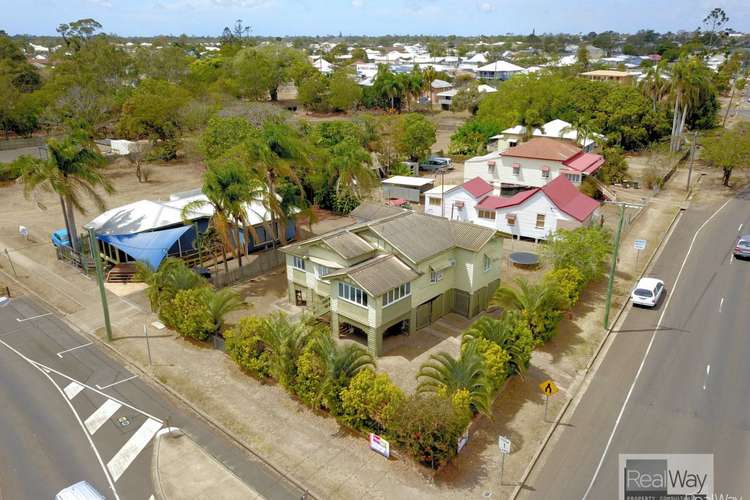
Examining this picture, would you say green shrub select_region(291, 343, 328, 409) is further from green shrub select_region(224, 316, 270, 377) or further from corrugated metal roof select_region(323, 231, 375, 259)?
corrugated metal roof select_region(323, 231, 375, 259)

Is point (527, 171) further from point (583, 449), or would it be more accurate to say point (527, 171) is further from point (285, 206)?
point (583, 449)

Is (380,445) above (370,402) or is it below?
below

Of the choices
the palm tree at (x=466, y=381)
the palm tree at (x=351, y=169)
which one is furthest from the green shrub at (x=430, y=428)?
the palm tree at (x=351, y=169)

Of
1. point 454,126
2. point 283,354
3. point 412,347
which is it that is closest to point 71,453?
point 283,354

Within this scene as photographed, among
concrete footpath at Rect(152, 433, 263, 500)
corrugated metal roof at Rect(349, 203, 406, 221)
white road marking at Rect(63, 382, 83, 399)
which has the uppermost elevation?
corrugated metal roof at Rect(349, 203, 406, 221)

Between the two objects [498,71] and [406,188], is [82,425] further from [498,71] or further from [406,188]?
[498,71]

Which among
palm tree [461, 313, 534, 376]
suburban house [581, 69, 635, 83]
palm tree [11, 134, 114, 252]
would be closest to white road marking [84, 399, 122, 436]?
palm tree [461, 313, 534, 376]

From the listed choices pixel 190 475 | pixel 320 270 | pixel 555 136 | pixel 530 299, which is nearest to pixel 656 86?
pixel 555 136

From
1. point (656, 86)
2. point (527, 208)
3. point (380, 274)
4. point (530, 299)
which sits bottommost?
point (530, 299)
